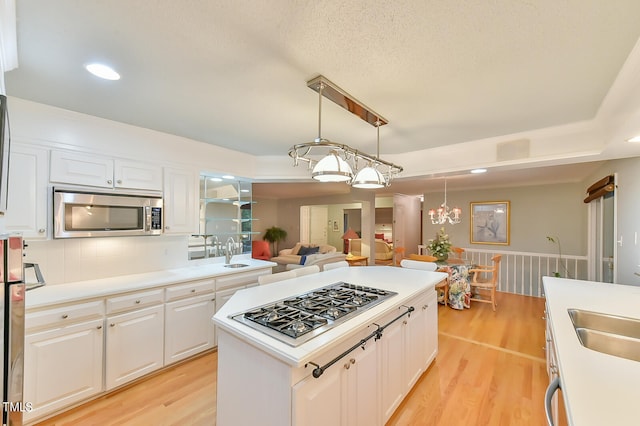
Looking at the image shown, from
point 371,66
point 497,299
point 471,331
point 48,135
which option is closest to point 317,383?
point 371,66

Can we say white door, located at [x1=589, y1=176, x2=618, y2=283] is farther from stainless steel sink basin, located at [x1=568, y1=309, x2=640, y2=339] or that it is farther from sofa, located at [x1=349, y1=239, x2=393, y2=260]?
sofa, located at [x1=349, y1=239, x2=393, y2=260]

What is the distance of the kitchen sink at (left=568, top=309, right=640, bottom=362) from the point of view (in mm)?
1370

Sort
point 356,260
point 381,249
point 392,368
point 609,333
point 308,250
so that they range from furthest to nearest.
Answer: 1. point 381,249
2. point 308,250
3. point 356,260
4. point 392,368
5. point 609,333

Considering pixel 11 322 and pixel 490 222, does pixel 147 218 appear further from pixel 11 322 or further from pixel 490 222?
pixel 490 222

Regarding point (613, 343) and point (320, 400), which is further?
point (613, 343)

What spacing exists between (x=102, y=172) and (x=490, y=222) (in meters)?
6.98

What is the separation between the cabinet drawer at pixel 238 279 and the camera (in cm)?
295

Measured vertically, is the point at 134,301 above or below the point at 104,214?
below

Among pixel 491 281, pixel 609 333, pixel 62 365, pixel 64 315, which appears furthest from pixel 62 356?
pixel 491 281

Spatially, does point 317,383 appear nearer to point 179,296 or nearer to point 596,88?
point 179,296

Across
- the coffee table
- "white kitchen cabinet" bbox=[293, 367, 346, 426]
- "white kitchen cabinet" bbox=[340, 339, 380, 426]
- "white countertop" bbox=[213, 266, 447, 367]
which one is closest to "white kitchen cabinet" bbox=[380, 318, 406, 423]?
"white kitchen cabinet" bbox=[340, 339, 380, 426]

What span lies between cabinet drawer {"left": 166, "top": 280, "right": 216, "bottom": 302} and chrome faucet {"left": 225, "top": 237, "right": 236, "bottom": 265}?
0.66 metres

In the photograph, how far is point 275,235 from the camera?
8.70m

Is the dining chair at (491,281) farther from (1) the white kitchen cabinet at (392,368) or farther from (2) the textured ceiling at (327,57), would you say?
(1) the white kitchen cabinet at (392,368)
